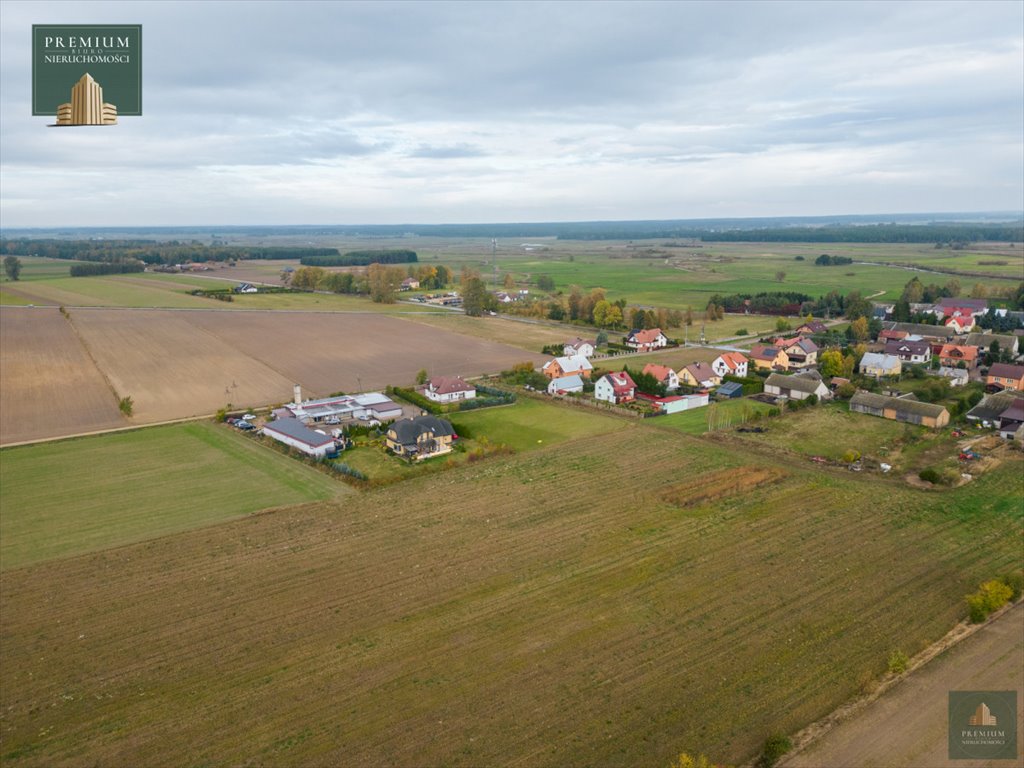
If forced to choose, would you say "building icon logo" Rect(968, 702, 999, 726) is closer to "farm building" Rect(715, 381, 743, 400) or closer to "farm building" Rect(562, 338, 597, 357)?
"farm building" Rect(715, 381, 743, 400)

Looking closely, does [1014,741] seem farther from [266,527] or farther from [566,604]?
[266,527]

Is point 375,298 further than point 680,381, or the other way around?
point 375,298

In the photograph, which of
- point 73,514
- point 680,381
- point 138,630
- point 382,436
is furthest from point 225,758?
point 680,381

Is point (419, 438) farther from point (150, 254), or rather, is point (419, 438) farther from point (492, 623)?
point (150, 254)

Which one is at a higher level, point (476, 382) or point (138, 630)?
point (476, 382)

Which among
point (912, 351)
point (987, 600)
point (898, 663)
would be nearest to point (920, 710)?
point (898, 663)

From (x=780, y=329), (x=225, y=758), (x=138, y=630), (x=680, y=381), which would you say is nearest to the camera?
(x=225, y=758)
